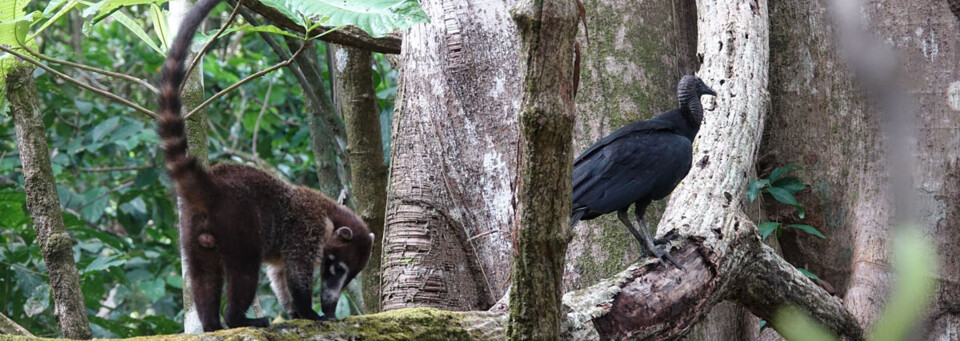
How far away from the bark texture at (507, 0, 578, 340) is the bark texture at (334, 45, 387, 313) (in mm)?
3131

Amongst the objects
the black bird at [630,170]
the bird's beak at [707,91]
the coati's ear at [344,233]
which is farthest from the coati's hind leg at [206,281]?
the bird's beak at [707,91]

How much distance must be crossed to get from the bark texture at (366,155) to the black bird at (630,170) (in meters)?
1.90

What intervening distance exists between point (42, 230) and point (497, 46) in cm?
208

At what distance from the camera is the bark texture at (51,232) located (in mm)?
2982

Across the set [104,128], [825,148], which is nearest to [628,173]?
[825,148]

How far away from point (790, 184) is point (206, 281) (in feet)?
9.88

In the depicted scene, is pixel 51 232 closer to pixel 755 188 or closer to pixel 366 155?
pixel 366 155

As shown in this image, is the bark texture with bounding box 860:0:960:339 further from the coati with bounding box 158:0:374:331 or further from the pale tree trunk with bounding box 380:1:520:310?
the coati with bounding box 158:0:374:331

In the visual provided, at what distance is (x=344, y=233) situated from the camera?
309 cm

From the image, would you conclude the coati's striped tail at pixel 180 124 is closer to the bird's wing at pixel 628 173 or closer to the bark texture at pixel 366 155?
the bird's wing at pixel 628 173

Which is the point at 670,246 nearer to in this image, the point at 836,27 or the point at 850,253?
the point at 850,253

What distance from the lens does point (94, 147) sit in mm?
5664

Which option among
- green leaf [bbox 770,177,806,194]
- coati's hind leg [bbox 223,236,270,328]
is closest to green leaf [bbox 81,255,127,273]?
coati's hind leg [bbox 223,236,270,328]

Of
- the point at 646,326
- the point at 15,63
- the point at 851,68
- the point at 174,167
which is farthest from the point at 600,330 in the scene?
the point at 851,68
